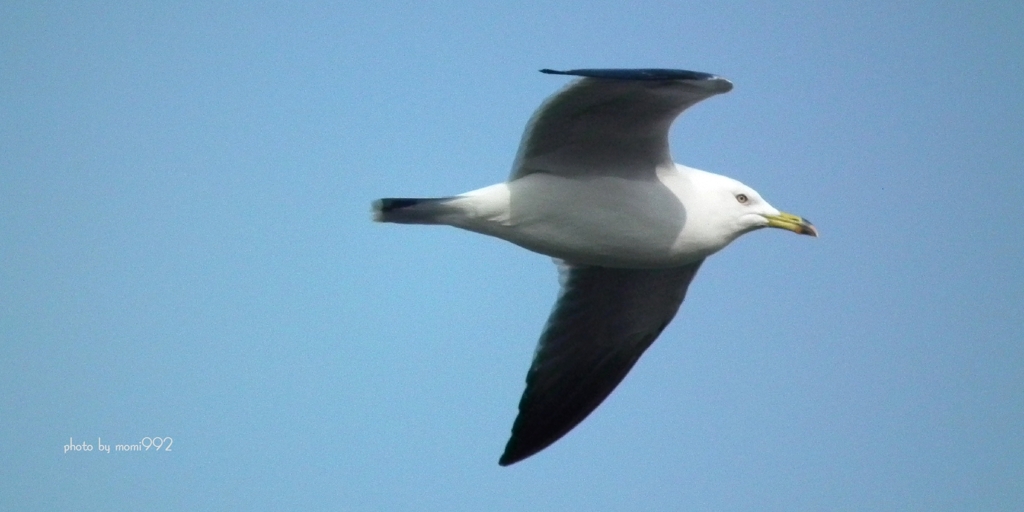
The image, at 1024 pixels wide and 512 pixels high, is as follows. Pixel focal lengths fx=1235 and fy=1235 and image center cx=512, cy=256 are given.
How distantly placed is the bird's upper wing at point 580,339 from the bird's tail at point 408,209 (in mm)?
1396

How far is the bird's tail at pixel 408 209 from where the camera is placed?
19.9ft

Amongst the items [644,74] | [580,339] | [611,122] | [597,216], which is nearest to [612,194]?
[597,216]

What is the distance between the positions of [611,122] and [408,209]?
3.55 ft

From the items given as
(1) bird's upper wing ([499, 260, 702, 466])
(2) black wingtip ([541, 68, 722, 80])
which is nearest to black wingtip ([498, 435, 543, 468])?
(1) bird's upper wing ([499, 260, 702, 466])

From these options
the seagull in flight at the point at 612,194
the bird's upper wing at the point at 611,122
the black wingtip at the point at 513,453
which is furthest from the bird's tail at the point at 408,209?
the black wingtip at the point at 513,453

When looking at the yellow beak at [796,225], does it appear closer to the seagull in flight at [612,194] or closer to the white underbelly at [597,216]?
the seagull in flight at [612,194]

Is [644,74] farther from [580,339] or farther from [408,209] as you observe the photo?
[580,339]

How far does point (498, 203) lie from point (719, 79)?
131 centimetres

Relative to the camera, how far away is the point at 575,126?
19.9ft

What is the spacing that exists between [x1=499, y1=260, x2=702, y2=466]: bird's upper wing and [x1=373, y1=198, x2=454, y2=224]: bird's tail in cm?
140

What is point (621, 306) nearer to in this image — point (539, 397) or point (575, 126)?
point (539, 397)

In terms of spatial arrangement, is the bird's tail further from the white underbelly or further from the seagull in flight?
the white underbelly

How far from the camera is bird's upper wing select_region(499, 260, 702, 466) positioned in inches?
286

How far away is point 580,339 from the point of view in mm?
7336
